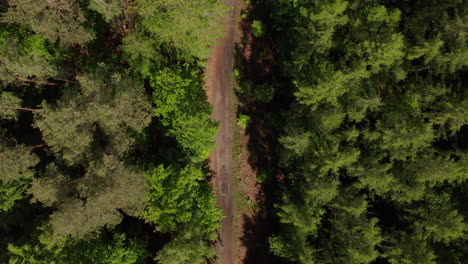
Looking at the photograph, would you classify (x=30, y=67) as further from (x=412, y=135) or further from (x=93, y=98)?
(x=412, y=135)

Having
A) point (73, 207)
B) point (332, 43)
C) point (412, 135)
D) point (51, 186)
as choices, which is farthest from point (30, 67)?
point (412, 135)

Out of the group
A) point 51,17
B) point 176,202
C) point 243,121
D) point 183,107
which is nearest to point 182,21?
point 183,107

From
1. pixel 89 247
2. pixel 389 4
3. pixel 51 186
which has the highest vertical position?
pixel 389 4

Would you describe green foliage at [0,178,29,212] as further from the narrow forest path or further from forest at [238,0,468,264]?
forest at [238,0,468,264]

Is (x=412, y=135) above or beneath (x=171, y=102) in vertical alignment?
beneath

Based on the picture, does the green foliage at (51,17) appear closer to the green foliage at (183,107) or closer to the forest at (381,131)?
the green foliage at (183,107)

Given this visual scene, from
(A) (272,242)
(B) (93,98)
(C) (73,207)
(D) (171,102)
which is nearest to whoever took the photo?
(C) (73,207)

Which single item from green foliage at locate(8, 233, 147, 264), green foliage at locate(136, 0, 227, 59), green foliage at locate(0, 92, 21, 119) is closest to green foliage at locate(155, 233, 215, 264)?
green foliage at locate(8, 233, 147, 264)
